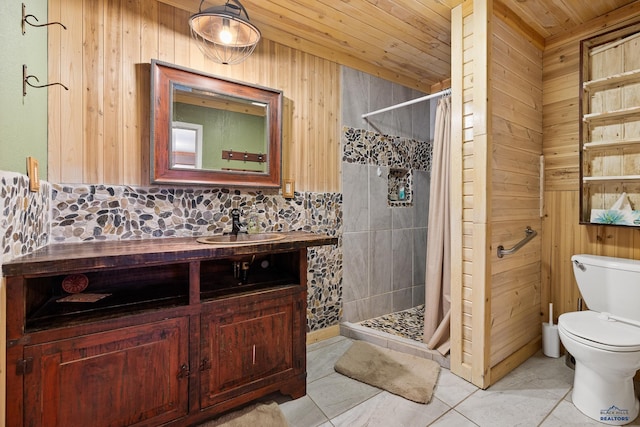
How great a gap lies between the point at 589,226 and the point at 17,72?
11.2ft

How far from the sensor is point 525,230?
7.38 ft

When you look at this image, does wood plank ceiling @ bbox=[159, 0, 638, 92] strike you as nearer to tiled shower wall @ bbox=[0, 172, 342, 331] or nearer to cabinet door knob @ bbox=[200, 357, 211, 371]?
tiled shower wall @ bbox=[0, 172, 342, 331]

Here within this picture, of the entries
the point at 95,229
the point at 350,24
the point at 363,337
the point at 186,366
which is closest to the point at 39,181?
the point at 95,229

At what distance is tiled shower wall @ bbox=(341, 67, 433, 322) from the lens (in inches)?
107

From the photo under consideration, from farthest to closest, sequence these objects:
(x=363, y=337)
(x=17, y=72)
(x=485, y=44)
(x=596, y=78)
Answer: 1. (x=363, y=337)
2. (x=596, y=78)
3. (x=485, y=44)
4. (x=17, y=72)

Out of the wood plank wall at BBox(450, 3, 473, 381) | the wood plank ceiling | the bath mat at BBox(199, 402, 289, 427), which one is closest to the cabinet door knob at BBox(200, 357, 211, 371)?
the bath mat at BBox(199, 402, 289, 427)

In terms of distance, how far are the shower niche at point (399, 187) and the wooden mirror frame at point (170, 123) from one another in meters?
1.31

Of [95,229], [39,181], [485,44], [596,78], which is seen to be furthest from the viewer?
[596,78]

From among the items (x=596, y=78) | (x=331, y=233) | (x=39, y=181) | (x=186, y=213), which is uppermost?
(x=596, y=78)

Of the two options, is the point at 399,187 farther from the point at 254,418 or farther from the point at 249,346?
the point at 254,418

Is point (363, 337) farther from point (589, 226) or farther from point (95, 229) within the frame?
point (95, 229)

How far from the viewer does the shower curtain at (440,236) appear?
2307 mm

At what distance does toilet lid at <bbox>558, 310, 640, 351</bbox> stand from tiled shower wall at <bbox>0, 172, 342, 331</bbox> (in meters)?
1.60

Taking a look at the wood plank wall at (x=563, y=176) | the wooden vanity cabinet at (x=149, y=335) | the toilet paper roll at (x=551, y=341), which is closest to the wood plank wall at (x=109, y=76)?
the wooden vanity cabinet at (x=149, y=335)
